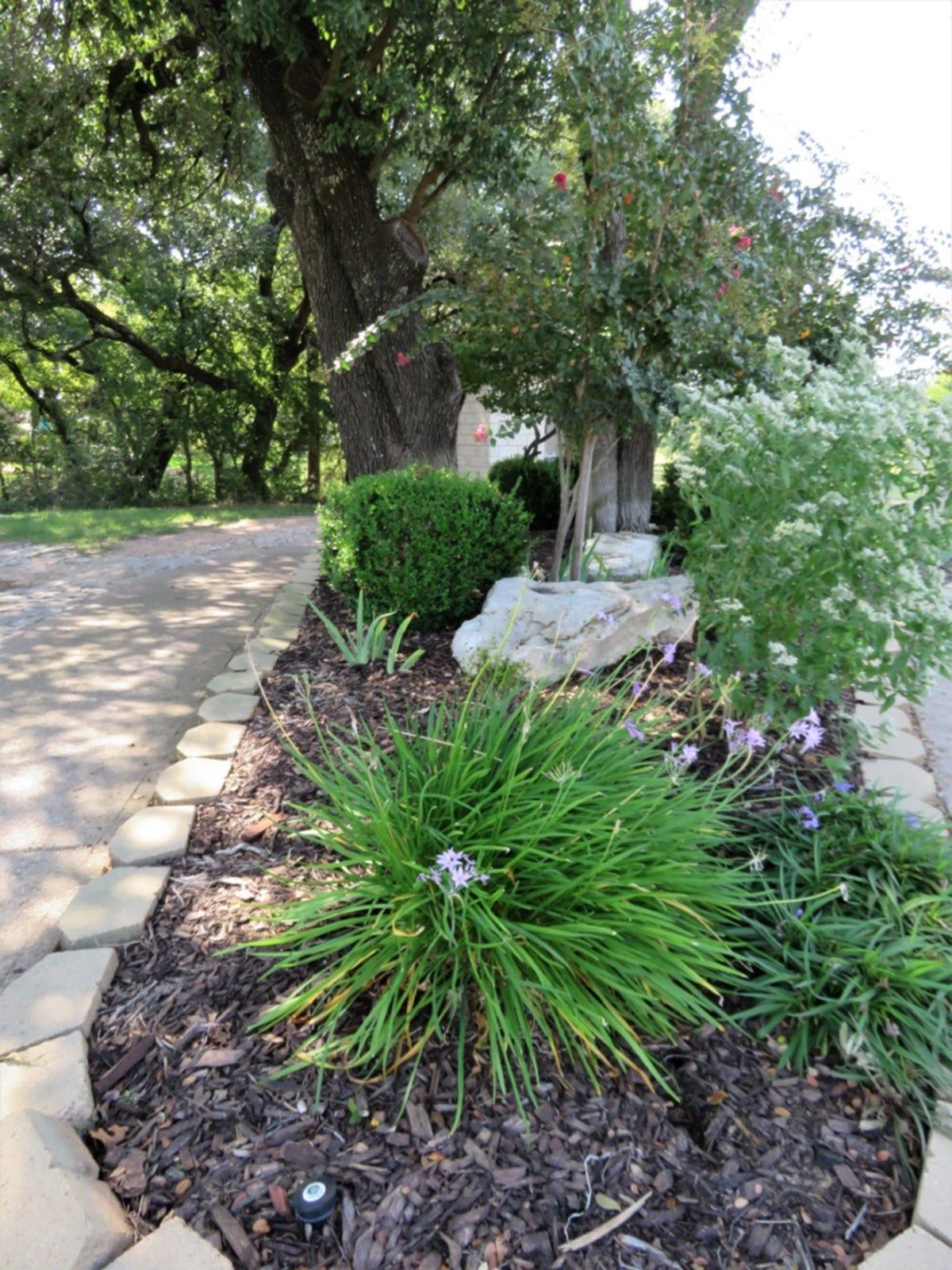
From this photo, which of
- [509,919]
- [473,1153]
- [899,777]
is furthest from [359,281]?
[473,1153]

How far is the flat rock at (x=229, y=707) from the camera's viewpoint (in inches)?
133

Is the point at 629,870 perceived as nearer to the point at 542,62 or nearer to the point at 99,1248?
the point at 99,1248

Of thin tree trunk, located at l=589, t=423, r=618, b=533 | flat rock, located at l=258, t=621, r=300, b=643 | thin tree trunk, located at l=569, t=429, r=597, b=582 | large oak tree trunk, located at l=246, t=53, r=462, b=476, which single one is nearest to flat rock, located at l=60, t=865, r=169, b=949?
flat rock, located at l=258, t=621, r=300, b=643

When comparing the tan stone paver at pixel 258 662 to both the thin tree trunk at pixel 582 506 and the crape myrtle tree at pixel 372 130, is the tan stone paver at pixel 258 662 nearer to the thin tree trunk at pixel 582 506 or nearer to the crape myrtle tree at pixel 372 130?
the thin tree trunk at pixel 582 506

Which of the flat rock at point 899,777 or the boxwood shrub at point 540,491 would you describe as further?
the boxwood shrub at point 540,491

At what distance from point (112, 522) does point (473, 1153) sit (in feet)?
31.4

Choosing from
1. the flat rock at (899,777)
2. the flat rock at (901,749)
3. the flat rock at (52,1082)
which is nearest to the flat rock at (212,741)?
the flat rock at (52,1082)

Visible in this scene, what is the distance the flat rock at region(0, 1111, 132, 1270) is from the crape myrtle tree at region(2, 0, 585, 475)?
15.4 ft

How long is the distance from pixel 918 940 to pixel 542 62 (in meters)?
6.29

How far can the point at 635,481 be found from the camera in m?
6.09

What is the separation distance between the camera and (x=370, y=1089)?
165 centimetres

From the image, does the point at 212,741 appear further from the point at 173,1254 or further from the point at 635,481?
the point at 635,481

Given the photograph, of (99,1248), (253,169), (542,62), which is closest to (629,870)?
(99,1248)

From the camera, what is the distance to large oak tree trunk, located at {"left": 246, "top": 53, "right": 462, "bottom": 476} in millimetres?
5730
